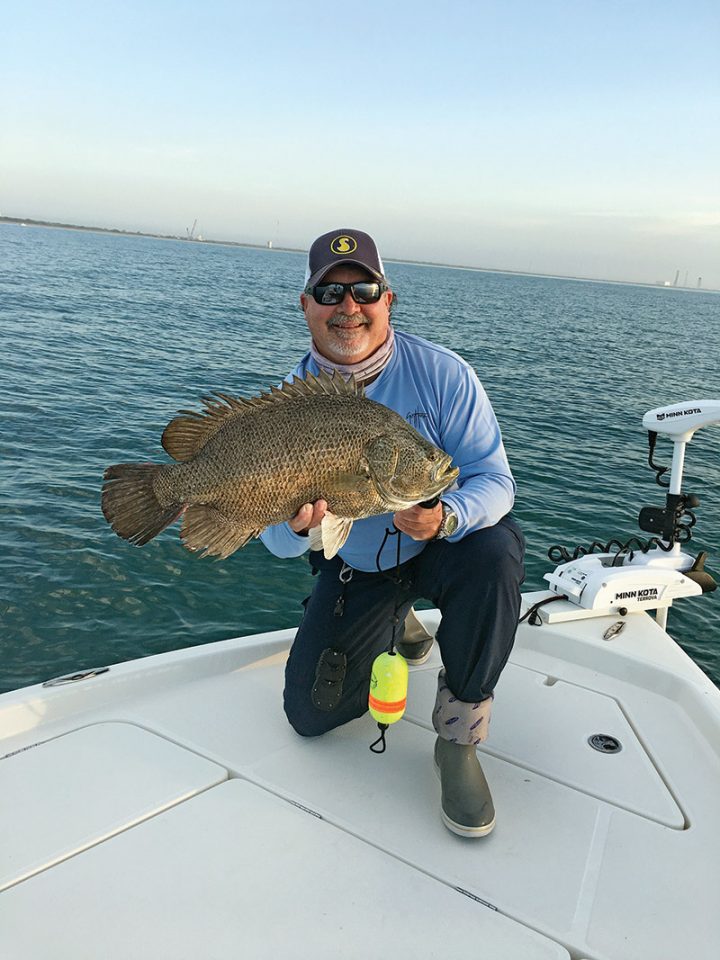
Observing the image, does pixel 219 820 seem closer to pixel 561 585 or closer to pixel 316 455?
pixel 316 455

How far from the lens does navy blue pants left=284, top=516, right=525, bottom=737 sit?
10.3 ft

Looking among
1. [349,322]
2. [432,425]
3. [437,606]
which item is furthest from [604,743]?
[349,322]

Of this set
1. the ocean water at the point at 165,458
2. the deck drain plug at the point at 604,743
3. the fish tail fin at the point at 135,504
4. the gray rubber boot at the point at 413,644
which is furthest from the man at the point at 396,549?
the ocean water at the point at 165,458

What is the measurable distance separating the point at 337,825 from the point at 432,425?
1.87 metres

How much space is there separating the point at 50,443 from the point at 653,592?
9869mm

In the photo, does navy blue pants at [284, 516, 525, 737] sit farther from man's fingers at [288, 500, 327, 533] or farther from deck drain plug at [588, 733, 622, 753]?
deck drain plug at [588, 733, 622, 753]

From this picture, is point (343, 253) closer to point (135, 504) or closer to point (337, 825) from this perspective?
point (135, 504)

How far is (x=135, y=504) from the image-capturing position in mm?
3006

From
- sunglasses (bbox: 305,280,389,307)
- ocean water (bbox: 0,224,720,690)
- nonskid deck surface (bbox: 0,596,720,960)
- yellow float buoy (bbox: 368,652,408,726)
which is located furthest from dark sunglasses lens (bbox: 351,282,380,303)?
ocean water (bbox: 0,224,720,690)

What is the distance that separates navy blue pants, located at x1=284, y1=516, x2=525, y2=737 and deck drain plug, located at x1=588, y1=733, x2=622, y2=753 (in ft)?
2.78

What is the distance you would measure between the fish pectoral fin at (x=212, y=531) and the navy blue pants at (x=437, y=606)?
97 cm

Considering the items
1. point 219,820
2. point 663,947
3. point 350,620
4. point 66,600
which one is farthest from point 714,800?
point 66,600

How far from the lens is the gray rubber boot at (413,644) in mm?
4484

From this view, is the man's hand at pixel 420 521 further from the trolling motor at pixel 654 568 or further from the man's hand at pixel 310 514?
the trolling motor at pixel 654 568
